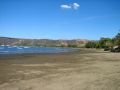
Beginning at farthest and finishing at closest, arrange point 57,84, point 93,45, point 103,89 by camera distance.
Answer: point 93,45 → point 57,84 → point 103,89

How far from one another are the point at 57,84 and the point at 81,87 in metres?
1.42

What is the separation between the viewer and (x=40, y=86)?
35.4 feet

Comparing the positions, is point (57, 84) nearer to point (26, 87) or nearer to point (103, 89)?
A: point (26, 87)

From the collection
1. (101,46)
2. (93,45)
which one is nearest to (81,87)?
(101,46)

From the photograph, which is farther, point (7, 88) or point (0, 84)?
point (0, 84)

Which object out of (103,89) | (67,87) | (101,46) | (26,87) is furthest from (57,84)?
(101,46)

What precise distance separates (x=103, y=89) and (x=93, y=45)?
507 feet

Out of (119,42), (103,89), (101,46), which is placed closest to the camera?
(103,89)

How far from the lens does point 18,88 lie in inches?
413

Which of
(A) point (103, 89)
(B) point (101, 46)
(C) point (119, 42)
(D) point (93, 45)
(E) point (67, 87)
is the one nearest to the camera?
(A) point (103, 89)

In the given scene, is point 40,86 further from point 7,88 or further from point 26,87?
point 7,88

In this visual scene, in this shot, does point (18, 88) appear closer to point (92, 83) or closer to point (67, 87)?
point (67, 87)

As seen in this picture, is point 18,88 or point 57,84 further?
point 57,84

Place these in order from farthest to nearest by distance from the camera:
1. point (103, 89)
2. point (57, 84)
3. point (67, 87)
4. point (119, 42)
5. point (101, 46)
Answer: point (101, 46)
point (119, 42)
point (57, 84)
point (67, 87)
point (103, 89)
